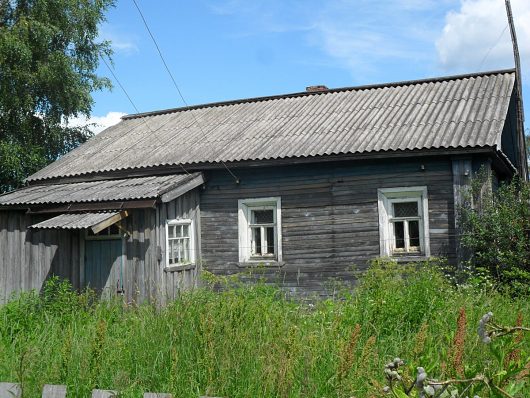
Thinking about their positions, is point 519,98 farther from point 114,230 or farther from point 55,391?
point 55,391

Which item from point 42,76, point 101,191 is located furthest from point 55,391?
point 42,76

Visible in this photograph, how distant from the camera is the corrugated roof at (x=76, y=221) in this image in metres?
10.8

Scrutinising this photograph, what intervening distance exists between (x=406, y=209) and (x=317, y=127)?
309 centimetres

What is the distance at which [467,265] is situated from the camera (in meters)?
10.6

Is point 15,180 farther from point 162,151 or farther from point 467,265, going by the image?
point 467,265

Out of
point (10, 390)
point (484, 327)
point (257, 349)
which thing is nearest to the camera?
point (484, 327)

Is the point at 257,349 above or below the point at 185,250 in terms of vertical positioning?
below

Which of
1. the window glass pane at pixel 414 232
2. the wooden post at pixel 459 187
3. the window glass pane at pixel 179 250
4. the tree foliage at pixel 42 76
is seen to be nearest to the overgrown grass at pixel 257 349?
the wooden post at pixel 459 187

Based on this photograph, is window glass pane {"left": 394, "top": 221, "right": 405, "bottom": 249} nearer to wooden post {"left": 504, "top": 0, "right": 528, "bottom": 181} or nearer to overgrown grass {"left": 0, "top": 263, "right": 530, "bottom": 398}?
wooden post {"left": 504, "top": 0, "right": 528, "bottom": 181}

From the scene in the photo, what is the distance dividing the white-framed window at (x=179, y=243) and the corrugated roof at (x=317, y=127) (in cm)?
140

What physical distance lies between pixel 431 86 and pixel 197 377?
38.8 ft

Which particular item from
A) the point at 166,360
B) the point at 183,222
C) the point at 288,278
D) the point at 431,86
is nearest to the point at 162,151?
the point at 183,222

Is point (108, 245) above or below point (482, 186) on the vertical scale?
below

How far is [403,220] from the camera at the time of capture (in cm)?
1138
